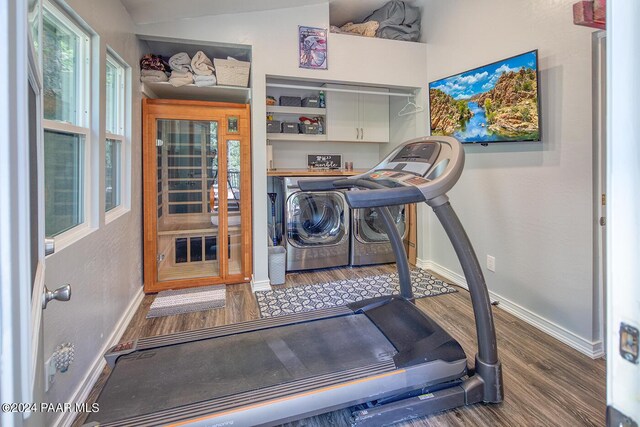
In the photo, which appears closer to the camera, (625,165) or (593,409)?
(625,165)

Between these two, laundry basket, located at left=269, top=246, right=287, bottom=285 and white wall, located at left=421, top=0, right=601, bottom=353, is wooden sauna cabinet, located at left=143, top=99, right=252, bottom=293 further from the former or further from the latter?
white wall, located at left=421, top=0, right=601, bottom=353

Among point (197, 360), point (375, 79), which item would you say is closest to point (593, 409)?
point (197, 360)

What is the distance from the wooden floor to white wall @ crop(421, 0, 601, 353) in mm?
205

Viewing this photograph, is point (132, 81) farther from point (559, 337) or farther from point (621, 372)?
point (559, 337)

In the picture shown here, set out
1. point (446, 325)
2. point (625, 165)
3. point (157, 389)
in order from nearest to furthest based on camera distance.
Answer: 1. point (625, 165)
2. point (157, 389)
3. point (446, 325)

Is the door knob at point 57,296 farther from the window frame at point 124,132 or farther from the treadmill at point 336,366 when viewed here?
the window frame at point 124,132

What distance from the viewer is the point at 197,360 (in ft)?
5.87

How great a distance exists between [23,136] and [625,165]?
849mm

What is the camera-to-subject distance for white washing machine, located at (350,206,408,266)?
3.96 meters

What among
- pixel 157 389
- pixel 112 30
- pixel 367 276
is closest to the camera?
pixel 157 389

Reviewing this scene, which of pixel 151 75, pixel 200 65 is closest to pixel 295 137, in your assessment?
pixel 200 65

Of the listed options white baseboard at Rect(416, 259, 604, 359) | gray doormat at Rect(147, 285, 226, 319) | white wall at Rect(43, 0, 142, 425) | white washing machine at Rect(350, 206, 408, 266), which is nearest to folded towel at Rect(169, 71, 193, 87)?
white wall at Rect(43, 0, 142, 425)

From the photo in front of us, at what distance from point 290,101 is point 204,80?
1.21m

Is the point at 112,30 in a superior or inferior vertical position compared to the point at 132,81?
superior
